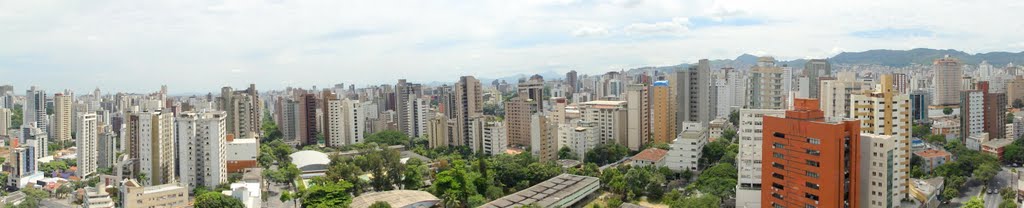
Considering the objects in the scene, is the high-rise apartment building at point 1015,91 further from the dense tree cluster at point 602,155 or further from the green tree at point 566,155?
the green tree at point 566,155

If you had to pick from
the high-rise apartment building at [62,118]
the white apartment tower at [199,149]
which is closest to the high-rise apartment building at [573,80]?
the high-rise apartment building at [62,118]

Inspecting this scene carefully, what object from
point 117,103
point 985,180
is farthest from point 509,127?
point 117,103

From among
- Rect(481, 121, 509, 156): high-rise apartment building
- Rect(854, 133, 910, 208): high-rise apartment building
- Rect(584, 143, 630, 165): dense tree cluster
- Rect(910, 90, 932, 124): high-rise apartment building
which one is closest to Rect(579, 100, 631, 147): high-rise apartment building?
Rect(584, 143, 630, 165): dense tree cluster

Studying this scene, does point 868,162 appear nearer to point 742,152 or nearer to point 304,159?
point 742,152

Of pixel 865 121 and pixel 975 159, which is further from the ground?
pixel 865 121

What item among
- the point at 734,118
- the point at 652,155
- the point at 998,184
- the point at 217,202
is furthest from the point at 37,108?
the point at 998,184

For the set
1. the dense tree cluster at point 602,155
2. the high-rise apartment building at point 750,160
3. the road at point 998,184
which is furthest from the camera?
the dense tree cluster at point 602,155
